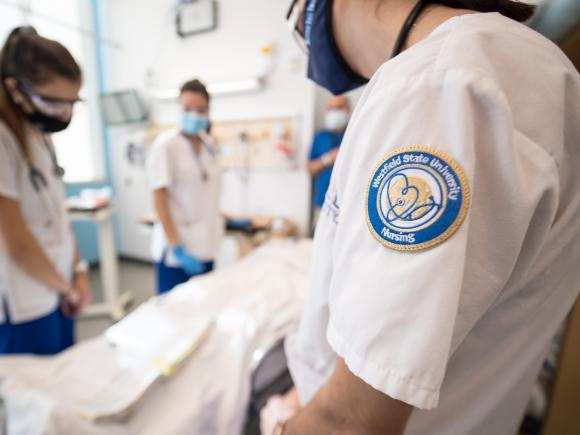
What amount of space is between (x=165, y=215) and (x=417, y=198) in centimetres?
155

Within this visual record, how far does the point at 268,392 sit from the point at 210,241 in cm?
112

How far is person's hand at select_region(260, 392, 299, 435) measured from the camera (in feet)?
1.91

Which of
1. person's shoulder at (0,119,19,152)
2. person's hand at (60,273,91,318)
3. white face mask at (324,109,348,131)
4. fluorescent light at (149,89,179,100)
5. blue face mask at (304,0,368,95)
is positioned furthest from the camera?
fluorescent light at (149,89,179,100)

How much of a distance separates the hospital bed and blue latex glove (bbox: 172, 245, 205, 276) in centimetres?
48

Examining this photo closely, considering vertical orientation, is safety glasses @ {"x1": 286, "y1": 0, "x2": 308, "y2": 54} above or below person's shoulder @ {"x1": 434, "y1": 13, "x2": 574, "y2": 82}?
above

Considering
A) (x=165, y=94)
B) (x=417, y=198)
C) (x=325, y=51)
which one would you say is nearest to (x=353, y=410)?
(x=417, y=198)

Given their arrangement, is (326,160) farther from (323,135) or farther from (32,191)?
(32,191)

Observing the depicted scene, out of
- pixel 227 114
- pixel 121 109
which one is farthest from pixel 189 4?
pixel 121 109

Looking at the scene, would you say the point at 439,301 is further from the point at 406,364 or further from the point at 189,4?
the point at 189,4

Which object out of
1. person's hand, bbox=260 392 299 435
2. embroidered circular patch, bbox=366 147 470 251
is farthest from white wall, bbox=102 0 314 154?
embroidered circular patch, bbox=366 147 470 251

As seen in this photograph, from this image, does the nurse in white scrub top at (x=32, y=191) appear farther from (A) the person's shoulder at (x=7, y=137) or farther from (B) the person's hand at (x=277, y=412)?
(B) the person's hand at (x=277, y=412)

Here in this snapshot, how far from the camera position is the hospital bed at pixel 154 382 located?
2.21ft

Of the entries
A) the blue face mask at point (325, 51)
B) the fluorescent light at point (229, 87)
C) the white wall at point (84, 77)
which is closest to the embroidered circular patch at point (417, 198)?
the blue face mask at point (325, 51)

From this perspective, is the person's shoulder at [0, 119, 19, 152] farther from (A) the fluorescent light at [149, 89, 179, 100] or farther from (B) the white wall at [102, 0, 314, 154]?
(A) the fluorescent light at [149, 89, 179, 100]
